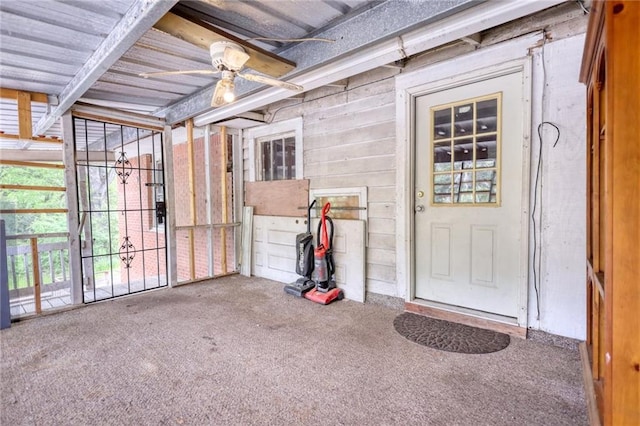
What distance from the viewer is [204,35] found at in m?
2.18

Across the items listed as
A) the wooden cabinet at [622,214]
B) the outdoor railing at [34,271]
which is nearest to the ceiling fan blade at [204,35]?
the wooden cabinet at [622,214]

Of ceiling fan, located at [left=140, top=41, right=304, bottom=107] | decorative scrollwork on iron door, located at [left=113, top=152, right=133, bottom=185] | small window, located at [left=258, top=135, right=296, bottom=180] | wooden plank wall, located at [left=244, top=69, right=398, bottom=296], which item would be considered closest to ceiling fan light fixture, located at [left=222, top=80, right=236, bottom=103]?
ceiling fan, located at [left=140, top=41, right=304, bottom=107]

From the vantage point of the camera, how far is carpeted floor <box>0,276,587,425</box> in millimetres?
1744

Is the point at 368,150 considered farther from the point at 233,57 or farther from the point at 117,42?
the point at 117,42

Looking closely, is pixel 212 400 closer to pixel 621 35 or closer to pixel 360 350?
pixel 360 350

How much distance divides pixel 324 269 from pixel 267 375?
161cm

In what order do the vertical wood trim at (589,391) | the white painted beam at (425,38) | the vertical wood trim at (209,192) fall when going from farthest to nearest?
the vertical wood trim at (209,192)
the white painted beam at (425,38)
the vertical wood trim at (589,391)

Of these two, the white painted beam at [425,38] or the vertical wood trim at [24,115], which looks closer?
the white painted beam at [425,38]

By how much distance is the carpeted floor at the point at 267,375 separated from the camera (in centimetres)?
174

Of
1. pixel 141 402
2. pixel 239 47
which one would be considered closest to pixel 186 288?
pixel 141 402

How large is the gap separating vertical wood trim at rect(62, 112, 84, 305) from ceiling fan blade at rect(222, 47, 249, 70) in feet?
8.06

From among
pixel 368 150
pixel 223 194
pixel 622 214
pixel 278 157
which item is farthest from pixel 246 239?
pixel 622 214

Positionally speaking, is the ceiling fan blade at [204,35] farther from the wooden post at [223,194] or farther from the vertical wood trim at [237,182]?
the vertical wood trim at [237,182]

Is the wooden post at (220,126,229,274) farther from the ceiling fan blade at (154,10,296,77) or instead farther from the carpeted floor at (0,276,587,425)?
the ceiling fan blade at (154,10,296,77)
